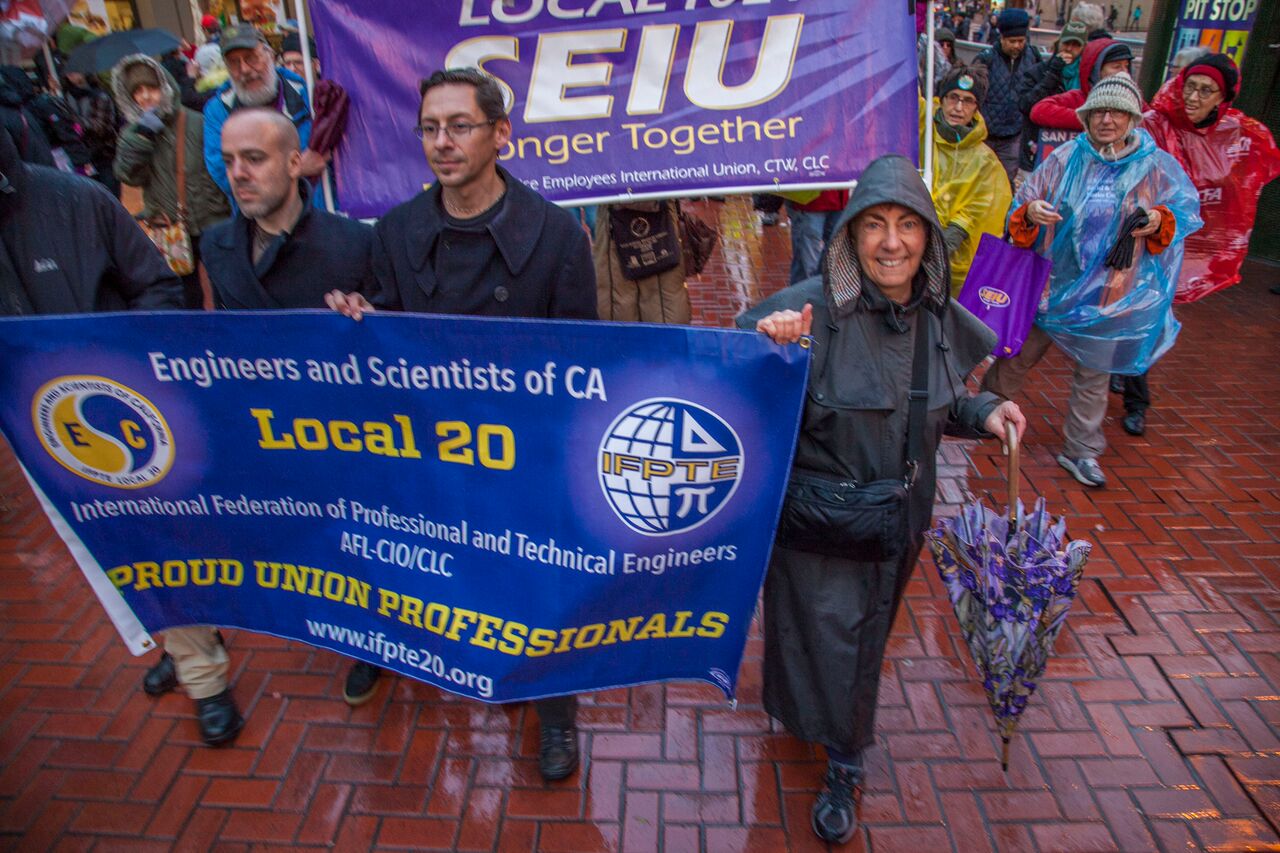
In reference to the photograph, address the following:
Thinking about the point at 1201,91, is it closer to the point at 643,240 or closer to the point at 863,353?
the point at 643,240

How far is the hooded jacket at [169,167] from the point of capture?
16.1 feet

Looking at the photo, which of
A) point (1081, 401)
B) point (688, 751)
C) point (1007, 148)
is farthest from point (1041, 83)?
point (688, 751)

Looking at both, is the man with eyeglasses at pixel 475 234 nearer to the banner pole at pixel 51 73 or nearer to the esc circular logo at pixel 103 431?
the esc circular logo at pixel 103 431

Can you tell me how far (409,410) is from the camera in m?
2.30

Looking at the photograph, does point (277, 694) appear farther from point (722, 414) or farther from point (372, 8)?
point (372, 8)

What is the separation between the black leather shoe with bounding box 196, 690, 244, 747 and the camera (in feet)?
9.66

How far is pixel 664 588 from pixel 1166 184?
11.0 ft

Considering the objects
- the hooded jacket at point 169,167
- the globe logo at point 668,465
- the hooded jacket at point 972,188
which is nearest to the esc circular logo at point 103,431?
the globe logo at point 668,465

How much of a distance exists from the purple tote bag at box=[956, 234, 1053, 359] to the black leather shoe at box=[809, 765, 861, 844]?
2.48 meters

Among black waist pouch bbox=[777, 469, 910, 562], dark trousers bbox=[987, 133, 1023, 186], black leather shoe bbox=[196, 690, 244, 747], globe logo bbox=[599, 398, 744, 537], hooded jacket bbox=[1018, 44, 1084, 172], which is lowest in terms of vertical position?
Answer: black leather shoe bbox=[196, 690, 244, 747]

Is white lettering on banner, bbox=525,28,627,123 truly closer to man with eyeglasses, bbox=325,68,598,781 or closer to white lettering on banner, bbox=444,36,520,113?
white lettering on banner, bbox=444,36,520,113

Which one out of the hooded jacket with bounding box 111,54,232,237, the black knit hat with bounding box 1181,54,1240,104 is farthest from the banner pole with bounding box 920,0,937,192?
the hooded jacket with bounding box 111,54,232,237

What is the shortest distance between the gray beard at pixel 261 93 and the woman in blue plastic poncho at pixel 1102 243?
4122 millimetres

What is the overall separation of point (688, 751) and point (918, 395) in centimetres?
148
